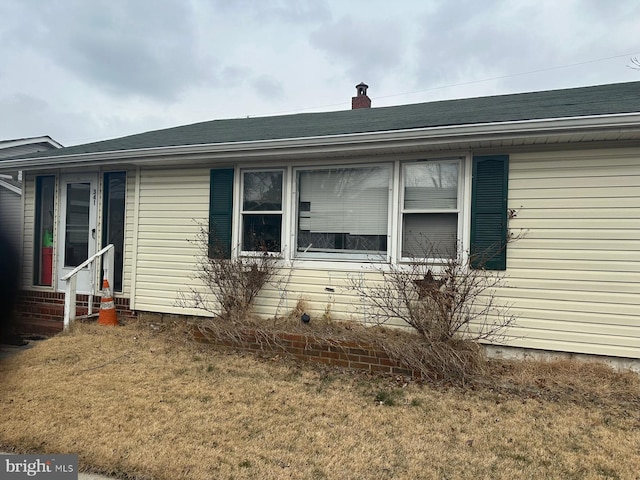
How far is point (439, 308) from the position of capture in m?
4.21

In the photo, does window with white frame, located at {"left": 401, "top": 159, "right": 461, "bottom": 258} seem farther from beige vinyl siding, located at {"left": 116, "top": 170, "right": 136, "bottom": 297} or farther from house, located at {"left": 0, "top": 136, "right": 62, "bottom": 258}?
beige vinyl siding, located at {"left": 116, "top": 170, "right": 136, "bottom": 297}

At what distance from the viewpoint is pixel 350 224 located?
5.34 m

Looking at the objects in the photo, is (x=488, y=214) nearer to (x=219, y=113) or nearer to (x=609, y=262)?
(x=609, y=262)

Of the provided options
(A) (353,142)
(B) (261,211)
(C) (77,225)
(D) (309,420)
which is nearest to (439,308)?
(D) (309,420)

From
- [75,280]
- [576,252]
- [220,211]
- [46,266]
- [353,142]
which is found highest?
[353,142]

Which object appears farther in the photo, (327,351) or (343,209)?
(343,209)

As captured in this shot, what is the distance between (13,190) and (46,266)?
6743mm

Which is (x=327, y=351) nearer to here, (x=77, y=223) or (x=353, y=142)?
(x=353, y=142)

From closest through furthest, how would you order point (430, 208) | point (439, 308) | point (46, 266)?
point (439, 308) → point (430, 208) → point (46, 266)

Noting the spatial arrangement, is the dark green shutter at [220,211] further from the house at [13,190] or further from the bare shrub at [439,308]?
the house at [13,190]

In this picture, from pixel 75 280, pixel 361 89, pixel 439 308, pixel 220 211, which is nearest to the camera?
pixel 439 308

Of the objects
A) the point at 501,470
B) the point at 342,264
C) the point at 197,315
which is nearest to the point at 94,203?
the point at 197,315

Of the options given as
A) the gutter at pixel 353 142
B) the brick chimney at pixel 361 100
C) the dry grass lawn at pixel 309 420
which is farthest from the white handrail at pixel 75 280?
the brick chimney at pixel 361 100

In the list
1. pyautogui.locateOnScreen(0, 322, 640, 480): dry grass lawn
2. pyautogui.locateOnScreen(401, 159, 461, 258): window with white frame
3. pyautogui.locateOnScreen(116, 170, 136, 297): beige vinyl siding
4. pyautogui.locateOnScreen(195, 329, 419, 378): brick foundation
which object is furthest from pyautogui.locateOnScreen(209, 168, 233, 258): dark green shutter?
pyautogui.locateOnScreen(401, 159, 461, 258): window with white frame
